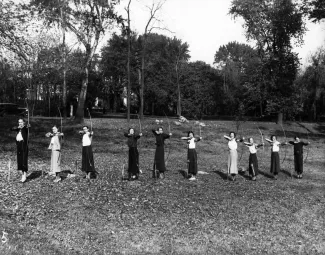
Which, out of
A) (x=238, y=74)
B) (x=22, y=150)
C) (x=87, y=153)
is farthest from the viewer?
(x=238, y=74)

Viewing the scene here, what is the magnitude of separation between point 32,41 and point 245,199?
14511 mm

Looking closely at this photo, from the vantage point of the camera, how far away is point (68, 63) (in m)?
29.7

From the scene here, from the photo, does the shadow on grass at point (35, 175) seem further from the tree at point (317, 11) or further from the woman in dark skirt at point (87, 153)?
the tree at point (317, 11)

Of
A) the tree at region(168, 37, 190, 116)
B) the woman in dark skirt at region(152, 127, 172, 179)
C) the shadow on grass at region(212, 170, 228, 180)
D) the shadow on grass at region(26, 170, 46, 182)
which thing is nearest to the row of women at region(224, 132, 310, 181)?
the shadow on grass at region(212, 170, 228, 180)

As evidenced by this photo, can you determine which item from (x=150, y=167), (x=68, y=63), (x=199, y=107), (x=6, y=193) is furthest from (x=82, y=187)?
(x=199, y=107)

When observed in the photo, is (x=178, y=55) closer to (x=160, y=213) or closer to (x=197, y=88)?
(x=197, y=88)

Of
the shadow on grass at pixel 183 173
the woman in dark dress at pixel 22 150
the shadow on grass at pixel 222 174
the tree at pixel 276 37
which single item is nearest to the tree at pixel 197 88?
the tree at pixel 276 37

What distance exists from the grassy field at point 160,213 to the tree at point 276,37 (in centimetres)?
2602

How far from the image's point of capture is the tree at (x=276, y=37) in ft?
144

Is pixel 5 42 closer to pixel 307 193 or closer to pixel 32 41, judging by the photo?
pixel 32 41

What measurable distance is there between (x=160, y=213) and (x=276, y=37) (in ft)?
124

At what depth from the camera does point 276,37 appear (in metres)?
45.6

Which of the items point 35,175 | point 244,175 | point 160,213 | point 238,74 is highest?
point 238,74

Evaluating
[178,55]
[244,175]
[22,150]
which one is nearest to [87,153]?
[22,150]
